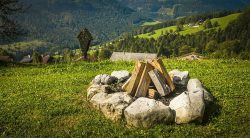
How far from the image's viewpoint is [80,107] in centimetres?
1855

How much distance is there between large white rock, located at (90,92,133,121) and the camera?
1672 centimetres

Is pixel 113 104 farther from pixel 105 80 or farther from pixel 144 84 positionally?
pixel 105 80

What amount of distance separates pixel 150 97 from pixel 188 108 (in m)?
3.15

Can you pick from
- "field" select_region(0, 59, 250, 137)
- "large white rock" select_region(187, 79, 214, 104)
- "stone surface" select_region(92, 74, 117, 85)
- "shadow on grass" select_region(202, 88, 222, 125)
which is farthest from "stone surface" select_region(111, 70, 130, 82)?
"shadow on grass" select_region(202, 88, 222, 125)

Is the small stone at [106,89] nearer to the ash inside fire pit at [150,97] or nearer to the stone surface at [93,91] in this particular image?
the ash inside fire pit at [150,97]

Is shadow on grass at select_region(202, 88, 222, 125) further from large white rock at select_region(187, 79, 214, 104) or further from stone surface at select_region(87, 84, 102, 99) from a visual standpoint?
stone surface at select_region(87, 84, 102, 99)

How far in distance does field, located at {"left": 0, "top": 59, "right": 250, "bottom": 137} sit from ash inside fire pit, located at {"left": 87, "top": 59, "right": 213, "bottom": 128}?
0.45 metres

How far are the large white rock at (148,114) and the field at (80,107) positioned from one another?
37cm

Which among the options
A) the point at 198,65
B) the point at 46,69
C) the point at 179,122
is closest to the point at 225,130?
the point at 179,122

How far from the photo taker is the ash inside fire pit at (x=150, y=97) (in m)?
15.8

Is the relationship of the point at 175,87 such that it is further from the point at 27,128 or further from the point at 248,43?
the point at 248,43

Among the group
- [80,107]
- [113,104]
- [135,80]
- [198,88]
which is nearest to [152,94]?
[135,80]

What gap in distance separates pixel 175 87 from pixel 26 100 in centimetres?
899

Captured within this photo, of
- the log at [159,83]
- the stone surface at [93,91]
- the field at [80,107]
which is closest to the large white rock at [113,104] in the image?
the field at [80,107]
